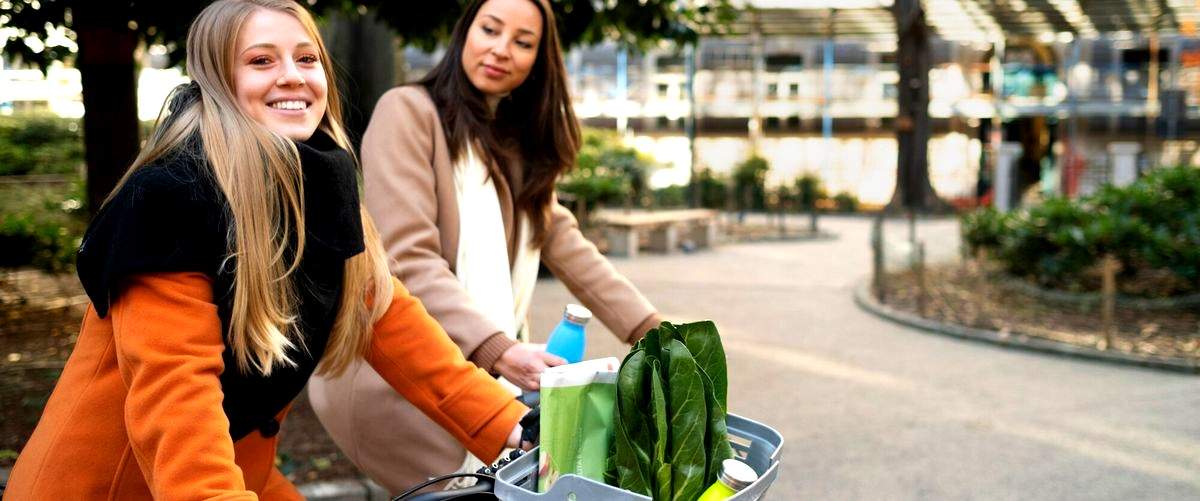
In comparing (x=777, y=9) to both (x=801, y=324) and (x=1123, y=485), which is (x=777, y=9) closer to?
(x=801, y=324)

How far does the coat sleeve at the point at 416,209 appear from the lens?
2.60 m

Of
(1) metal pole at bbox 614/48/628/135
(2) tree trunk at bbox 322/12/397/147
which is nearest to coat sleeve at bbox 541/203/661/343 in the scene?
(2) tree trunk at bbox 322/12/397/147

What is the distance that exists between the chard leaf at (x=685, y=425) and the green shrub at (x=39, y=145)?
44.0 ft

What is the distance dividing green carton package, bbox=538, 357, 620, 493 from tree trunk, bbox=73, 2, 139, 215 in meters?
5.82

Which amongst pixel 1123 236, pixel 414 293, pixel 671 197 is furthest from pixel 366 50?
pixel 671 197

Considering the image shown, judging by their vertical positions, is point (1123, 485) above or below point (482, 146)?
below

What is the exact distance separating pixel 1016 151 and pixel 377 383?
25.0m

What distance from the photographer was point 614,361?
1.90m

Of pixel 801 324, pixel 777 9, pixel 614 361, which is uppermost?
pixel 777 9

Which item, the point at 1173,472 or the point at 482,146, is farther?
the point at 1173,472

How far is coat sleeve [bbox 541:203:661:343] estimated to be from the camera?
3018 mm

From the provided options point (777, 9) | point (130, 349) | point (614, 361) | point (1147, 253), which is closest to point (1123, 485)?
point (614, 361)

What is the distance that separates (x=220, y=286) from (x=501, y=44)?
1261 millimetres

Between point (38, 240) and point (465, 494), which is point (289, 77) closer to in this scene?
point (465, 494)
